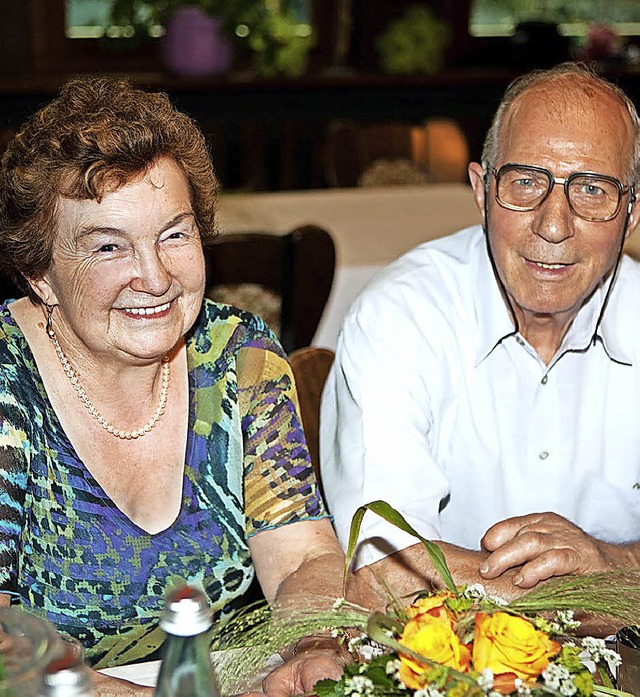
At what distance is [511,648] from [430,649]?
71 mm

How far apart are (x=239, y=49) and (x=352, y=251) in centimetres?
243

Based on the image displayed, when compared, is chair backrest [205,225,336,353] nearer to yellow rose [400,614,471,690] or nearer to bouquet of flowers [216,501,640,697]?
bouquet of flowers [216,501,640,697]

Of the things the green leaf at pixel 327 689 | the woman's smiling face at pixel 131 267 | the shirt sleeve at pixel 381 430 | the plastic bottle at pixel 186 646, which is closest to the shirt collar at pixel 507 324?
the shirt sleeve at pixel 381 430

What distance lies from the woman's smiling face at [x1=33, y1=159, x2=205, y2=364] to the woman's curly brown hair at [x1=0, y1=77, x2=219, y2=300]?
0.02 m

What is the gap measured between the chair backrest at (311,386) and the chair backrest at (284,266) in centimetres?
58

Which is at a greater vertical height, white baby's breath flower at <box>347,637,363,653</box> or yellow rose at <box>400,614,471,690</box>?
yellow rose at <box>400,614,471,690</box>

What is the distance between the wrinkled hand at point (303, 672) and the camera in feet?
4.20

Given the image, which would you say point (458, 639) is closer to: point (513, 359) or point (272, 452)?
point (272, 452)

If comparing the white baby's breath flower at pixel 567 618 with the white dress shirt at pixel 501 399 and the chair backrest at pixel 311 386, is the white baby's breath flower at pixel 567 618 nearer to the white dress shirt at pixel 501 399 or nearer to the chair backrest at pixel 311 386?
the white dress shirt at pixel 501 399

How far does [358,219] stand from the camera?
4.00m

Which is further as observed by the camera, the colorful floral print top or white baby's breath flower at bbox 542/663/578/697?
the colorful floral print top

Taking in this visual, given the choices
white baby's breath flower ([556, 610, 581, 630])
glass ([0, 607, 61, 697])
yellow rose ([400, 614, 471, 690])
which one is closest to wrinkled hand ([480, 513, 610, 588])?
white baby's breath flower ([556, 610, 581, 630])

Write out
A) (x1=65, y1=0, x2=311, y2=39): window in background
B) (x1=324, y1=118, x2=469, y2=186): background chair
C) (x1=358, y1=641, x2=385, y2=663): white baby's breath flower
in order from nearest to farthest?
(x1=358, y1=641, x2=385, y2=663): white baby's breath flower, (x1=324, y1=118, x2=469, y2=186): background chair, (x1=65, y1=0, x2=311, y2=39): window in background

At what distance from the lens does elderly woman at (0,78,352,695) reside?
1.59 m
